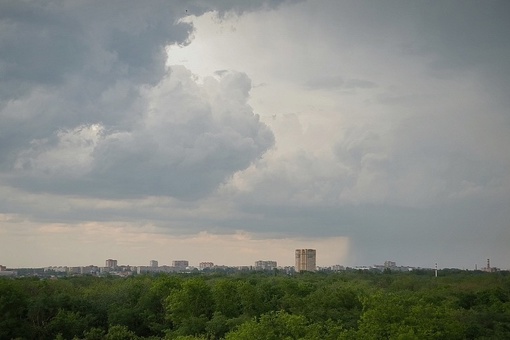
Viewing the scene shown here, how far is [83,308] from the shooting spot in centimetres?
8138

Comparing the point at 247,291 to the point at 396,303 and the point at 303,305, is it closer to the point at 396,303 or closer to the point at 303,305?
the point at 303,305

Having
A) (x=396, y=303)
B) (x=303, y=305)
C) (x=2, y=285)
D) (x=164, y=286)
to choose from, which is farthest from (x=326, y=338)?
(x=2, y=285)

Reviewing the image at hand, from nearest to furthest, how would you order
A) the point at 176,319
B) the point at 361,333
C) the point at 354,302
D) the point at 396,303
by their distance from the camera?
the point at 361,333, the point at 396,303, the point at 176,319, the point at 354,302

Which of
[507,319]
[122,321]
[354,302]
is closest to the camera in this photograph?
[507,319]

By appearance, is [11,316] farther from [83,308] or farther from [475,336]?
[475,336]

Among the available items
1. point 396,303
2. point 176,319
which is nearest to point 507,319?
point 396,303

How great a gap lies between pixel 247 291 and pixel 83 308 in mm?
21988

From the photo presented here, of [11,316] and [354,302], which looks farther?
[354,302]

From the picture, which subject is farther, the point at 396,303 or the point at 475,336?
the point at 475,336

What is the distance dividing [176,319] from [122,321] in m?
8.84

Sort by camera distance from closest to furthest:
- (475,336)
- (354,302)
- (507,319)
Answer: (475,336) < (507,319) < (354,302)

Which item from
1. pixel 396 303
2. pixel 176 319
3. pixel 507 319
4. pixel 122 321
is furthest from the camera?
pixel 122 321

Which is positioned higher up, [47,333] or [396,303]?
[396,303]

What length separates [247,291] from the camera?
259 ft
